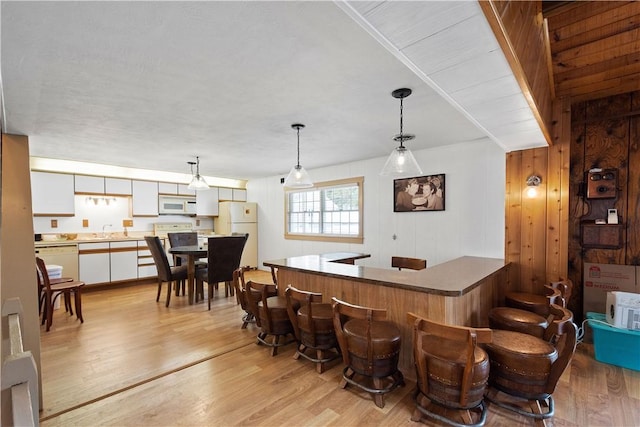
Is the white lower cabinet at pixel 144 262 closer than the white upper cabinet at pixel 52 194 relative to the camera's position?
No

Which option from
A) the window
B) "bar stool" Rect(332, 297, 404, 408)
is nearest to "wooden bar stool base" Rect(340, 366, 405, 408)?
"bar stool" Rect(332, 297, 404, 408)

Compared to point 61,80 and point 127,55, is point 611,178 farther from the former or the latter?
point 61,80

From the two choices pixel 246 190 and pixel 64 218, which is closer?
pixel 64 218

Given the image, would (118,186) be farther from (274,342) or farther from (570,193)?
(570,193)

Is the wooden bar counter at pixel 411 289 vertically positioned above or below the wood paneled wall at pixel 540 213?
below

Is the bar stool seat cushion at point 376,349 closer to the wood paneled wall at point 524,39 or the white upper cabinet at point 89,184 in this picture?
the wood paneled wall at point 524,39

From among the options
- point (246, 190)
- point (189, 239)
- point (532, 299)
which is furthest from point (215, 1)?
point (246, 190)

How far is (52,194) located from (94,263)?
1.32 metres

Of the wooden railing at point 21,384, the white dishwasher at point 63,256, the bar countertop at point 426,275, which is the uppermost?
the wooden railing at point 21,384

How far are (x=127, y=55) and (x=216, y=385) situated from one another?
236 cm

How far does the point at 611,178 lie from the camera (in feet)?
9.70

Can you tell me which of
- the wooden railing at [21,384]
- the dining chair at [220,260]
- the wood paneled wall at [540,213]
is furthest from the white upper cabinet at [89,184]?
the wood paneled wall at [540,213]

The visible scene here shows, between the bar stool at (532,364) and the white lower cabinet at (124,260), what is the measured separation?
19.2 feet

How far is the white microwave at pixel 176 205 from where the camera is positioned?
614 centimetres
